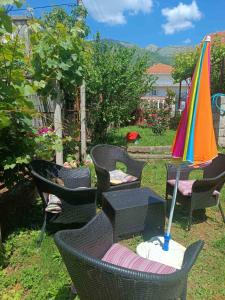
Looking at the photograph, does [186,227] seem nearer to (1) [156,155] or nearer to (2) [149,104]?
(1) [156,155]

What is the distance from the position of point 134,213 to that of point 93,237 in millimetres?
1122

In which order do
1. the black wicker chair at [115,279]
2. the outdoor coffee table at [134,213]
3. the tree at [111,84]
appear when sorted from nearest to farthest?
the black wicker chair at [115,279] → the outdoor coffee table at [134,213] → the tree at [111,84]

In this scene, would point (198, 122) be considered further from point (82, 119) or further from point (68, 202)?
point (82, 119)

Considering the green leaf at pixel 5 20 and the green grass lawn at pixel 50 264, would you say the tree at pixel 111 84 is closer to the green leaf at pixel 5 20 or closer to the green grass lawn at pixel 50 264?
the green grass lawn at pixel 50 264

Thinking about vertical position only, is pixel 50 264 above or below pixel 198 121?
below

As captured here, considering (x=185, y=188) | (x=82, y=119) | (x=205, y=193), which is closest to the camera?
(x=205, y=193)

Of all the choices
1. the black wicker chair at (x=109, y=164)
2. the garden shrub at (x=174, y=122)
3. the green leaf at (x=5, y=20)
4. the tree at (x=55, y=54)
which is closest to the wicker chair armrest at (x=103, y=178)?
the black wicker chair at (x=109, y=164)

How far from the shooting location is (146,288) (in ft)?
4.71

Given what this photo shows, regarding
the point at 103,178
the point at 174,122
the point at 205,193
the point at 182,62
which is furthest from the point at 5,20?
the point at 182,62

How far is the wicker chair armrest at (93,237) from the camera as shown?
6.43 ft

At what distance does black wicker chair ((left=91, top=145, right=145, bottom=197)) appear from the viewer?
4008 millimetres

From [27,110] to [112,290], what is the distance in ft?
5.89

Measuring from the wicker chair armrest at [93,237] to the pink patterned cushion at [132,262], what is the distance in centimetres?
6

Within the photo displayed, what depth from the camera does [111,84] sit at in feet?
24.5
